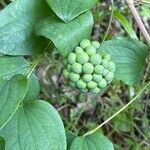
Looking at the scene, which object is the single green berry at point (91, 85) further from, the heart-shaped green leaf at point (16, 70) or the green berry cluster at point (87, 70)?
the heart-shaped green leaf at point (16, 70)

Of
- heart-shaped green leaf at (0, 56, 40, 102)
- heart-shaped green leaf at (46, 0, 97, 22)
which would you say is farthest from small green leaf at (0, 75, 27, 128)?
heart-shaped green leaf at (46, 0, 97, 22)

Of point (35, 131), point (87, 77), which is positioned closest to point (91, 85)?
point (87, 77)

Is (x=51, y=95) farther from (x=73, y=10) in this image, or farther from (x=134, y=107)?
(x=73, y=10)

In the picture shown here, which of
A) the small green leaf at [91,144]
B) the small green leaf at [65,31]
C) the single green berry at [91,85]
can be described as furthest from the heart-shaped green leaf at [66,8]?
the small green leaf at [91,144]

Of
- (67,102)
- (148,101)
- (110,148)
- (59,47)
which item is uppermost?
(59,47)

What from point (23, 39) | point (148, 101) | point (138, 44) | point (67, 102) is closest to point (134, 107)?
point (148, 101)

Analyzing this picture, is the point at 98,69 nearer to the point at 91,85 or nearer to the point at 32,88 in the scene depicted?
the point at 91,85

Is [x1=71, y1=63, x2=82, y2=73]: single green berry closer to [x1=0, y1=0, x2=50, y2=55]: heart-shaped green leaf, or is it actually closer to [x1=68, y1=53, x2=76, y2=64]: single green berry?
[x1=68, y1=53, x2=76, y2=64]: single green berry
